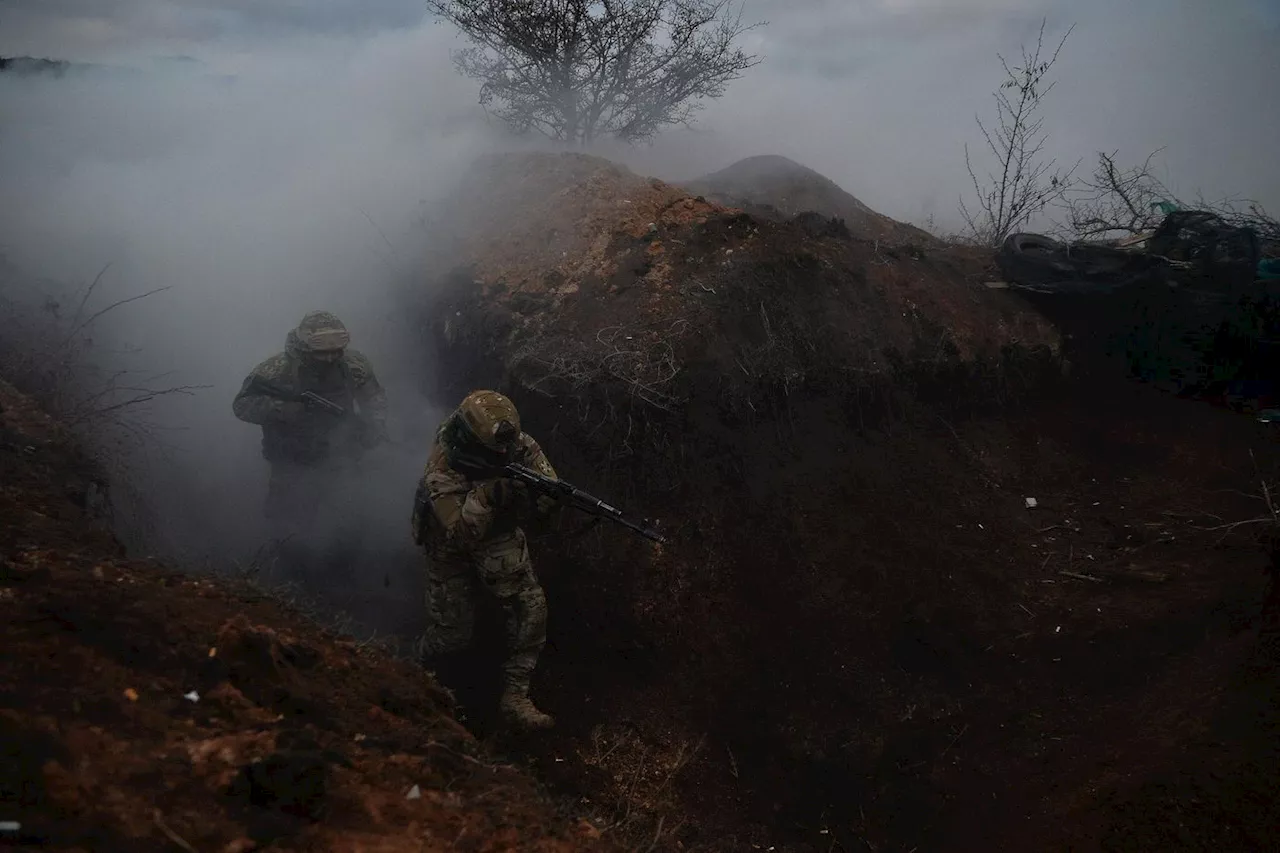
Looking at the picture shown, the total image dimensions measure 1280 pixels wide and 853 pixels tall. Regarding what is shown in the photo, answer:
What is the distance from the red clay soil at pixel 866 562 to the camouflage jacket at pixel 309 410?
1.04 m

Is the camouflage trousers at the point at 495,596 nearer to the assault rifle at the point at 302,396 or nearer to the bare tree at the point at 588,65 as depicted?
the assault rifle at the point at 302,396

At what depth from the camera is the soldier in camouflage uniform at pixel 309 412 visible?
5.40 metres

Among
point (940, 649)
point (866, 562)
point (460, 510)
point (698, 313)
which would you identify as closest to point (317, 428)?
point (460, 510)

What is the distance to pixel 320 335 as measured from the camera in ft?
17.4

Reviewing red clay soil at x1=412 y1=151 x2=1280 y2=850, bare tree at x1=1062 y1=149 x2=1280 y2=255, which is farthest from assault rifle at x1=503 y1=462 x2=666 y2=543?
bare tree at x1=1062 y1=149 x2=1280 y2=255

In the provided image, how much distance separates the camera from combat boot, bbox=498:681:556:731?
161 inches

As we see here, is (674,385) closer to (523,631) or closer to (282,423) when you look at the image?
(523,631)

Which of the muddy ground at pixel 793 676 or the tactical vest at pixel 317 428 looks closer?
the muddy ground at pixel 793 676

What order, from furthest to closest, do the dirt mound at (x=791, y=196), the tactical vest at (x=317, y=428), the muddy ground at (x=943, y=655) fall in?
1. the dirt mound at (x=791, y=196)
2. the tactical vest at (x=317, y=428)
3. the muddy ground at (x=943, y=655)

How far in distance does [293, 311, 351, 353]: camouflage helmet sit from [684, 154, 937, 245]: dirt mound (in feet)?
16.1

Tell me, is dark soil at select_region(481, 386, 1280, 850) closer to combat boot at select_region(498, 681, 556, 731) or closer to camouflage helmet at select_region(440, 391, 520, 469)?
combat boot at select_region(498, 681, 556, 731)

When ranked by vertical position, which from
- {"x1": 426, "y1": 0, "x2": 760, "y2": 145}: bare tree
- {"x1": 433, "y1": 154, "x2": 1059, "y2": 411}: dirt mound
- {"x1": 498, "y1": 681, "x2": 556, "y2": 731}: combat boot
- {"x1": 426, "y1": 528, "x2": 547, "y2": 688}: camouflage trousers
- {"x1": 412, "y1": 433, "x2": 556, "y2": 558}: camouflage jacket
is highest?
{"x1": 426, "y1": 0, "x2": 760, "y2": 145}: bare tree

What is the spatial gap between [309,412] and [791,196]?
6.86 metres

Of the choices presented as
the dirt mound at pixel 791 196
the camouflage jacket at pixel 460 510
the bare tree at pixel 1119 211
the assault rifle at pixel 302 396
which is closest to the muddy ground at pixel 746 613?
the camouflage jacket at pixel 460 510
